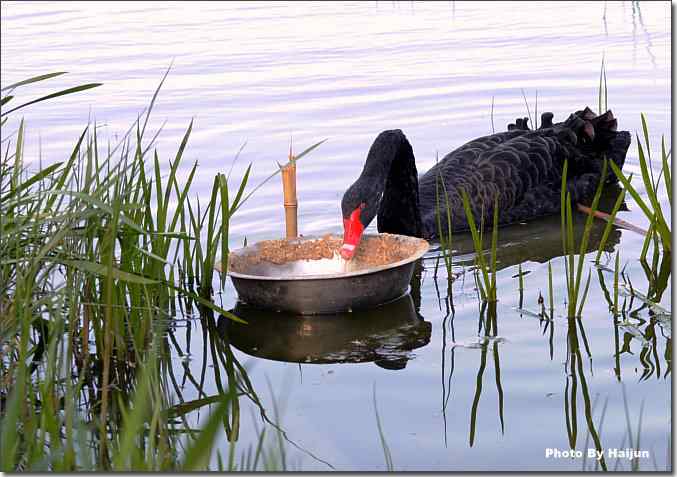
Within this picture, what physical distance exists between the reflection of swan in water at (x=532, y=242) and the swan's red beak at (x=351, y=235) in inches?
31.6

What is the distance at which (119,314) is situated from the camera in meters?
4.18

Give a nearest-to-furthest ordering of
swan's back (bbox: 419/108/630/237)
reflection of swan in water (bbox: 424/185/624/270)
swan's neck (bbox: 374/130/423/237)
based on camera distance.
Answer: reflection of swan in water (bbox: 424/185/624/270)
swan's neck (bbox: 374/130/423/237)
swan's back (bbox: 419/108/630/237)

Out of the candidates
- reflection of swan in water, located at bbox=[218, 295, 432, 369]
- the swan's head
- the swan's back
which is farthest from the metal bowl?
the swan's back

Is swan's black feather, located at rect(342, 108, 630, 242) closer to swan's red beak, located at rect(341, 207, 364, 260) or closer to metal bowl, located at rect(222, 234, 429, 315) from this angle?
swan's red beak, located at rect(341, 207, 364, 260)

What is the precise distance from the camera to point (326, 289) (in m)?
4.75

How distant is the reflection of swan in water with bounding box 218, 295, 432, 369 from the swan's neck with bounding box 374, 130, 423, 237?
1.05 metres

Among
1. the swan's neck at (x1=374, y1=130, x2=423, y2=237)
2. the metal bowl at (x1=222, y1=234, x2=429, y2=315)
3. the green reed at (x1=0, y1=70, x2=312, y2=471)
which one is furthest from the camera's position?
the swan's neck at (x1=374, y1=130, x2=423, y2=237)

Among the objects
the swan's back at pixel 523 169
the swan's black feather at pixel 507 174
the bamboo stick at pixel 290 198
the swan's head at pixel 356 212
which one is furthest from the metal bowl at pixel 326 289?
the swan's back at pixel 523 169

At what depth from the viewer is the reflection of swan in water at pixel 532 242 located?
19.0 feet

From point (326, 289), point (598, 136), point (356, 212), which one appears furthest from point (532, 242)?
point (326, 289)

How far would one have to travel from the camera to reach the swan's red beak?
4.93 m

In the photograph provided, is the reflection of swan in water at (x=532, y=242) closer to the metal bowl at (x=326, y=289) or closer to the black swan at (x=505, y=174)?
the black swan at (x=505, y=174)

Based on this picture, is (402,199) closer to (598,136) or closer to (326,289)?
(326,289)

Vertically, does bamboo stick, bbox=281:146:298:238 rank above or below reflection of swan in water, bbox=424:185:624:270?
above
